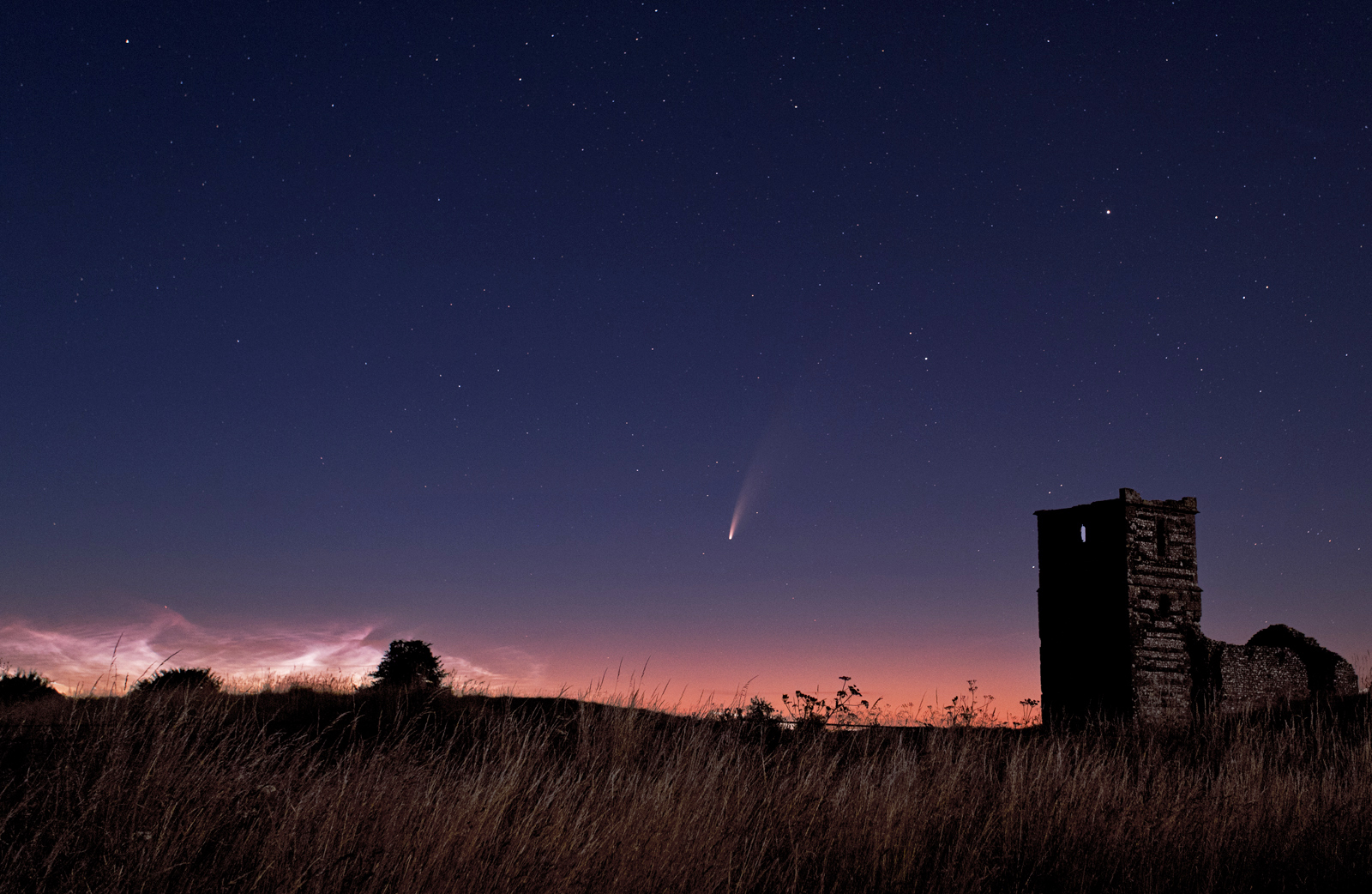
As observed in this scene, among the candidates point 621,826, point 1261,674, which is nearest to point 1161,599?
point 1261,674

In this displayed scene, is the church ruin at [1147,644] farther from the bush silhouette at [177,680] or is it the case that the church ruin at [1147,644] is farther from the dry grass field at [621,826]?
the bush silhouette at [177,680]

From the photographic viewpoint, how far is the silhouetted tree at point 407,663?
826 inches

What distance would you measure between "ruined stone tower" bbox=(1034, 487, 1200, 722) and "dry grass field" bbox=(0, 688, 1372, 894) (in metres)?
8.32

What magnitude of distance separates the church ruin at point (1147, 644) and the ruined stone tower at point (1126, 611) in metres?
0.02

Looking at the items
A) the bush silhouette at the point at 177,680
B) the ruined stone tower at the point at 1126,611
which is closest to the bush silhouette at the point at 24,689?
the bush silhouette at the point at 177,680

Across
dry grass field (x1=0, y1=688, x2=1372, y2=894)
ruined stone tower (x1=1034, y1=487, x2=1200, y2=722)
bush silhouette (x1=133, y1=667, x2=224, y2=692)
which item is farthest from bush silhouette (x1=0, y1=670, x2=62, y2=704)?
ruined stone tower (x1=1034, y1=487, x2=1200, y2=722)

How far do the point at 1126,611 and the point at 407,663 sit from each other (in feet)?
52.3

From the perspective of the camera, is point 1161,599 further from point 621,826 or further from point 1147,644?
point 621,826

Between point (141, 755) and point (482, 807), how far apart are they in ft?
8.87

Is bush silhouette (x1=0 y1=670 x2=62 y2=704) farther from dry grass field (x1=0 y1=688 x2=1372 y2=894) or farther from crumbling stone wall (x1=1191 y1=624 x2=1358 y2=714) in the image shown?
crumbling stone wall (x1=1191 y1=624 x2=1358 y2=714)

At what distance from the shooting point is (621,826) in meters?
5.18

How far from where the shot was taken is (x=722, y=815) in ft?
18.4

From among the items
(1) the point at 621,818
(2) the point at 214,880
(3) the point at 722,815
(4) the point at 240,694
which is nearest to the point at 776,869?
(3) the point at 722,815

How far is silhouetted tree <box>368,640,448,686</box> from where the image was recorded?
21.0m
